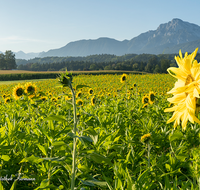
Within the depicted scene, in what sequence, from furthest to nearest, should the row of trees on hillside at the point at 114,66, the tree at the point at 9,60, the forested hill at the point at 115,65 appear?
the tree at the point at 9,60 → the row of trees on hillside at the point at 114,66 → the forested hill at the point at 115,65

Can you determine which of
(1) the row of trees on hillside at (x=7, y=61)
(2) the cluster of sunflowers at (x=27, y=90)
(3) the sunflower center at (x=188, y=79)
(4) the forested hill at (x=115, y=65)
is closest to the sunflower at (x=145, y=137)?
(3) the sunflower center at (x=188, y=79)

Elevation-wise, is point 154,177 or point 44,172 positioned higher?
point 44,172

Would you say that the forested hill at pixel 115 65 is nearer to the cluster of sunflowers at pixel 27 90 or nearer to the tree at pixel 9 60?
the tree at pixel 9 60

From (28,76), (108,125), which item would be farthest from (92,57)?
(108,125)

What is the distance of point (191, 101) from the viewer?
0.62 m

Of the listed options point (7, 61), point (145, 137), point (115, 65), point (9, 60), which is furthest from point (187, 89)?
point (9, 60)

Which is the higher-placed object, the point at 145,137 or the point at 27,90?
the point at 27,90

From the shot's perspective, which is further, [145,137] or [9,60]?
[9,60]

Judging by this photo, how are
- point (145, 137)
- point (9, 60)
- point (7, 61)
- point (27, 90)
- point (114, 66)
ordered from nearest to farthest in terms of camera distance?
point (145, 137)
point (27, 90)
point (114, 66)
point (7, 61)
point (9, 60)

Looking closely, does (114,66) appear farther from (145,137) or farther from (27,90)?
(145,137)

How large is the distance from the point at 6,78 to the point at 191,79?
1778 inches

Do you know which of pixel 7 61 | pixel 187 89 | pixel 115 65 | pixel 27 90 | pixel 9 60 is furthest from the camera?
pixel 9 60

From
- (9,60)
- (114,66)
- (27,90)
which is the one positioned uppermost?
(9,60)

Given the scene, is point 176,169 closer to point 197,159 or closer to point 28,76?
point 197,159
